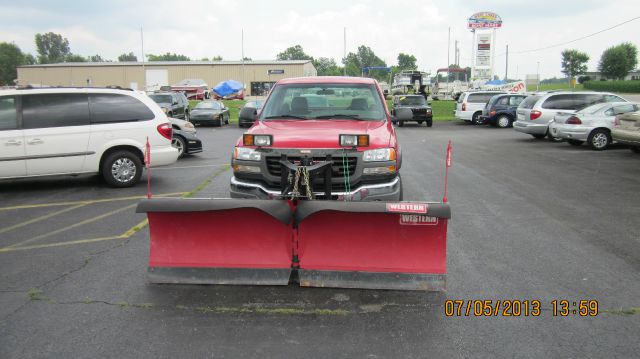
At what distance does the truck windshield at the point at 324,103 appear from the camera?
7224mm

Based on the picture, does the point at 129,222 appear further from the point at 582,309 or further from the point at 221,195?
the point at 582,309

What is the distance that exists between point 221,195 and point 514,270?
18.0 feet

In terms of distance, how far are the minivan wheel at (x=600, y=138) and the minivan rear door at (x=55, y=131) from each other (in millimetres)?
14679

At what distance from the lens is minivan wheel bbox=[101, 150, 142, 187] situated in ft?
34.1

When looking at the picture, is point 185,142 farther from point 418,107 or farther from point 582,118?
point 418,107

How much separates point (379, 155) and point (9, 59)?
467 ft

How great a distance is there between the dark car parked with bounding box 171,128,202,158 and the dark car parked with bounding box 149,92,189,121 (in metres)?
11.7

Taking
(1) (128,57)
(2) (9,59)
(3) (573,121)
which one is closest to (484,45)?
(3) (573,121)

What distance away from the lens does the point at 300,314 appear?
4.55 metres

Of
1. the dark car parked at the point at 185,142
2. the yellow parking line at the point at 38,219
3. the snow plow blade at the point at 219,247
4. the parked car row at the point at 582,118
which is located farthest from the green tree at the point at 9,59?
the snow plow blade at the point at 219,247

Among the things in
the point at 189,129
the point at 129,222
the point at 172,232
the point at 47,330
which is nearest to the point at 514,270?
the point at 172,232

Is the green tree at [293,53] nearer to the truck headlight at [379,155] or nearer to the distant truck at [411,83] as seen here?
the distant truck at [411,83]

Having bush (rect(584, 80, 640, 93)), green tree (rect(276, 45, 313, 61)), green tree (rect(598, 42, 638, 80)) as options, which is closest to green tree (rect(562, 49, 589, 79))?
green tree (rect(598, 42, 638, 80))

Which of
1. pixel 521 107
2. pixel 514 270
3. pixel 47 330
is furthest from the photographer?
pixel 521 107
